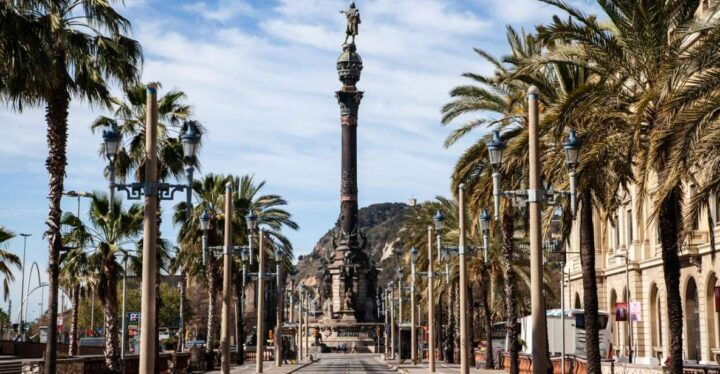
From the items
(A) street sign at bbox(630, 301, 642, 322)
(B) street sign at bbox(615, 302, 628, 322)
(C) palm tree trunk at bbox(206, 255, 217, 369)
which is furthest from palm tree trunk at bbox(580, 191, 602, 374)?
(B) street sign at bbox(615, 302, 628, 322)

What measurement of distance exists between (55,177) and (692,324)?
40.7 m

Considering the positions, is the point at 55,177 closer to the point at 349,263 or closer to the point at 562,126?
the point at 562,126

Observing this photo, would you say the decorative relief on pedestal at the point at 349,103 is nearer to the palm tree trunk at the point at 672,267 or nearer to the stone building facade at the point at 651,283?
the stone building facade at the point at 651,283

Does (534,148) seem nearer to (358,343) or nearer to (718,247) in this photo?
(718,247)

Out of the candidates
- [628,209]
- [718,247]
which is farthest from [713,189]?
[628,209]

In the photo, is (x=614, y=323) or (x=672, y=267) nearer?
(x=672, y=267)

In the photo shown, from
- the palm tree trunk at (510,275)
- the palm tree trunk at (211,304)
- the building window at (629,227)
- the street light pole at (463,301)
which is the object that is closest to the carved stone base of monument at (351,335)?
the building window at (629,227)

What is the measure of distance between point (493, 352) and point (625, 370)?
24643 millimetres

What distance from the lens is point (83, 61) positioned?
2891 centimetres

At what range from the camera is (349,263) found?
444 feet

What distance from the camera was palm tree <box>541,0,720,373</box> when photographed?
21188 millimetres

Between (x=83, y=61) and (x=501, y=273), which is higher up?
(x=83, y=61)

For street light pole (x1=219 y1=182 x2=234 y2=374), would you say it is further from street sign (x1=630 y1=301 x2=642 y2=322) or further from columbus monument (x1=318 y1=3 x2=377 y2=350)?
columbus monument (x1=318 y1=3 x2=377 y2=350)

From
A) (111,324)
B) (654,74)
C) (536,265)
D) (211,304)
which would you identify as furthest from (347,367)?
(536,265)
